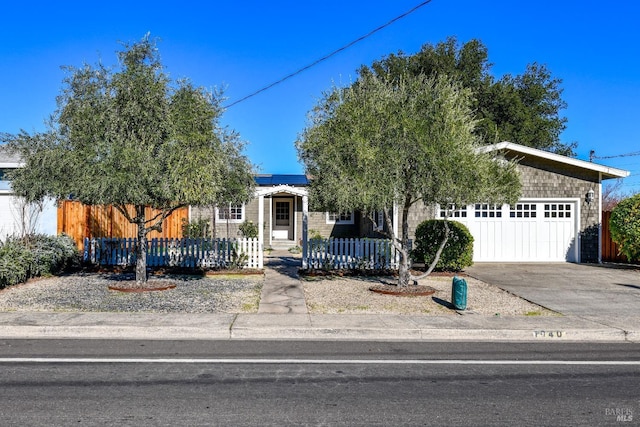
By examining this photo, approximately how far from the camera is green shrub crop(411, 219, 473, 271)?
1548 cm

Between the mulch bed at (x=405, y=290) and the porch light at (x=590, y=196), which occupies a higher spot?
the porch light at (x=590, y=196)

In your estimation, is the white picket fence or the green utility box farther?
the white picket fence

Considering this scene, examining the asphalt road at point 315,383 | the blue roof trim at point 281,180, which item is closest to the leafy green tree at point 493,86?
the blue roof trim at point 281,180

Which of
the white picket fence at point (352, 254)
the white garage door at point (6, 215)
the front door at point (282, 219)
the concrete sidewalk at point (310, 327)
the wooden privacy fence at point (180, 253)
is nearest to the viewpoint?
the concrete sidewalk at point (310, 327)

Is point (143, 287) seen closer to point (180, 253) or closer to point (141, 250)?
point (141, 250)

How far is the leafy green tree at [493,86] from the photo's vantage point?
3341cm

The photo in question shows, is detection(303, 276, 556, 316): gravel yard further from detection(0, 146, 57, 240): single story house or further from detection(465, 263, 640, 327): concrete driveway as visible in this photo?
detection(0, 146, 57, 240): single story house

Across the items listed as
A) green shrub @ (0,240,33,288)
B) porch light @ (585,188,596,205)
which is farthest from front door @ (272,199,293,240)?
green shrub @ (0,240,33,288)

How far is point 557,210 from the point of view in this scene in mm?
18859

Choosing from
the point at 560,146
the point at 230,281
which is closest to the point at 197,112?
the point at 230,281

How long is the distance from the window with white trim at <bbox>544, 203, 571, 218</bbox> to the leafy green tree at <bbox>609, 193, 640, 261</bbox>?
5.19 ft

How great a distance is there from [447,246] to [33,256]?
1097 centimetres

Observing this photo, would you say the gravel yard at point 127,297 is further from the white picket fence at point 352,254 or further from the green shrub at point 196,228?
the green shrub at point 196,228

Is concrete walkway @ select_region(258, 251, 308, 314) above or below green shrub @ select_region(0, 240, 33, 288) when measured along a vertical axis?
below
